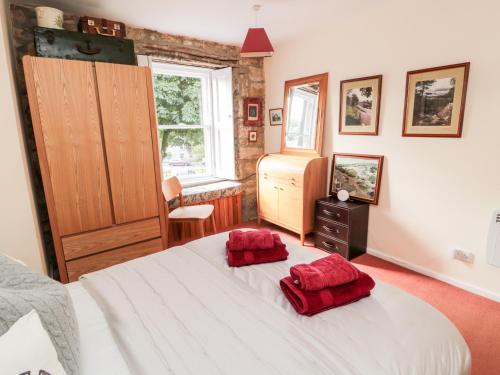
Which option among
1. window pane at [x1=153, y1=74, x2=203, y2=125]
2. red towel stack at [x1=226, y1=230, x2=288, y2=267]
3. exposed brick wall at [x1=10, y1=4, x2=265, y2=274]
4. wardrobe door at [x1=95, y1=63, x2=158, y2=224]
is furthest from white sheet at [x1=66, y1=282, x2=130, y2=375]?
window pane at [x1=153, y1=74, x2=203, y2=125]

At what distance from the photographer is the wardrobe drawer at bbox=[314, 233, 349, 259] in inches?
113

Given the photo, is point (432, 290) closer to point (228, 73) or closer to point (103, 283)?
point (103, 283)

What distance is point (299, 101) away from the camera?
347 centimetres

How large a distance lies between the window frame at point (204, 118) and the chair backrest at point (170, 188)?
47cm

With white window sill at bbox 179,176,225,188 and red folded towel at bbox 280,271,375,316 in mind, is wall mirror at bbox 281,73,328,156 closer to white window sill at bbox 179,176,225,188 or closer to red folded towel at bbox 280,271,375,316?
white window sill at bbox 179,176,225,188

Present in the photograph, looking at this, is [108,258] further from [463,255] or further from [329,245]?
[463,255]

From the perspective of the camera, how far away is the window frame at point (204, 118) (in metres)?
3.58

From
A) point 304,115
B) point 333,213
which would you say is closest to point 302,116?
point 304,115

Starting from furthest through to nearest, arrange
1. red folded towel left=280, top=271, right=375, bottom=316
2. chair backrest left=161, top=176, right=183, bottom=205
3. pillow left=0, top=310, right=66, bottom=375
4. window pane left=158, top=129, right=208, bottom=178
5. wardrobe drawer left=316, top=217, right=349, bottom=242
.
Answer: window pane left=158, top=129, right=208, bottom=178 < chair backrest left=161, top=176, right=183, bottom=205 < wardrobe drawer left=316, top=217, right=349, bottom=242 < red folded towel left=280, top=271, right=375, bottom=316 < pillow left=0, top=310, right=66, bottom=375

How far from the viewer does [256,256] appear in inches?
64.8

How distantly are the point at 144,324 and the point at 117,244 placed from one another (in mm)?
1524

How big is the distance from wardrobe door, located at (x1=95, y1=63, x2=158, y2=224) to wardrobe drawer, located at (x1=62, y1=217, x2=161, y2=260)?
3.2 inches

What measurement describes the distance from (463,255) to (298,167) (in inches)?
66.5

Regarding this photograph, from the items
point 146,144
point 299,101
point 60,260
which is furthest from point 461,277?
point 60,260
